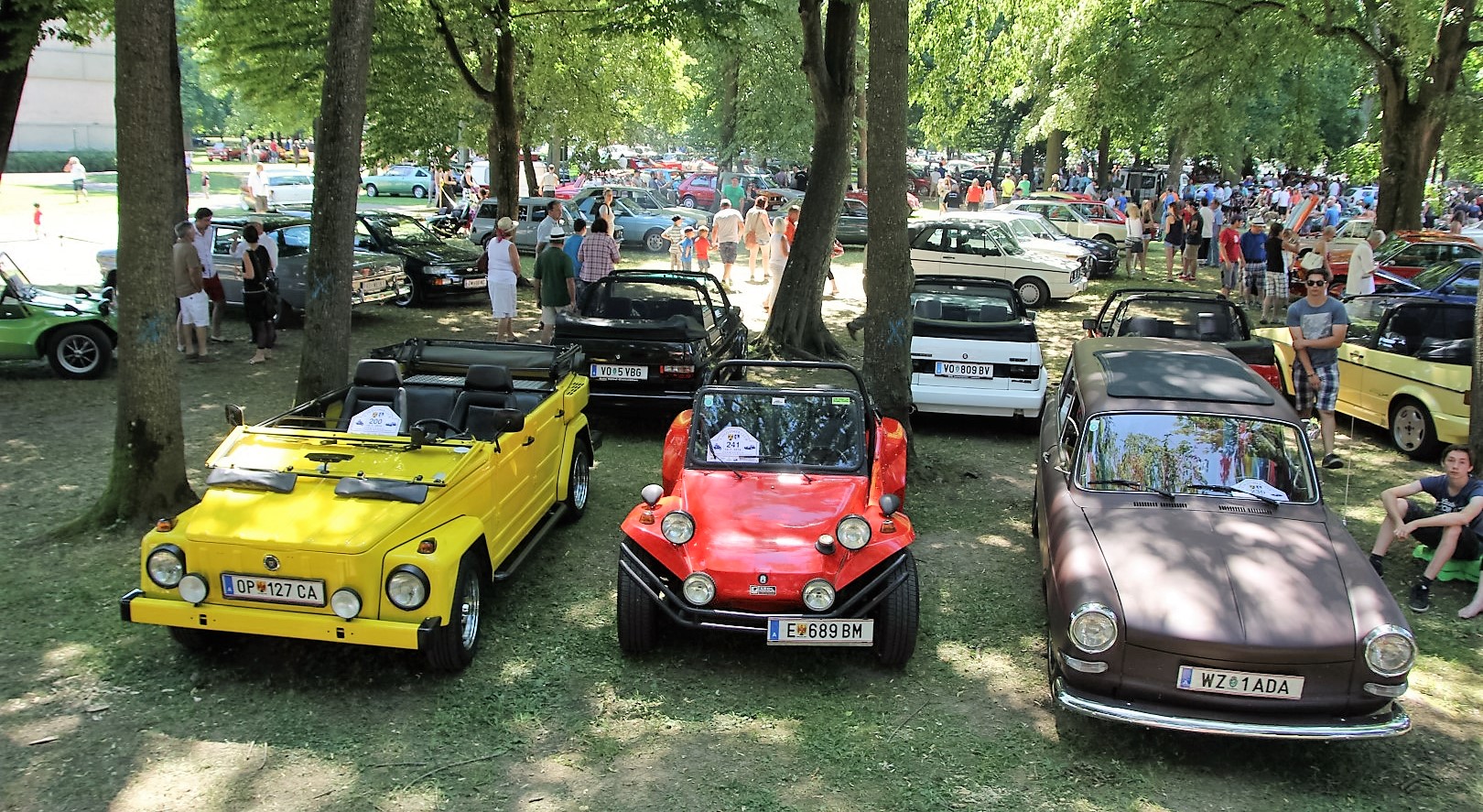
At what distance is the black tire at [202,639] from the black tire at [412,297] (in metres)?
13.3

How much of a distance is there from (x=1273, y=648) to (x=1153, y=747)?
2.72 feet

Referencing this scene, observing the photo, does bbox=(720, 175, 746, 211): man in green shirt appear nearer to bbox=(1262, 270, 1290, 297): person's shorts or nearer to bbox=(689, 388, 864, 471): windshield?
bbox=(1262, 270, 1290, 297): person's shorts

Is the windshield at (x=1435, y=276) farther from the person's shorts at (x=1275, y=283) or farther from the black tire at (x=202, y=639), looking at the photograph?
the black tire at (x=202, y=639)

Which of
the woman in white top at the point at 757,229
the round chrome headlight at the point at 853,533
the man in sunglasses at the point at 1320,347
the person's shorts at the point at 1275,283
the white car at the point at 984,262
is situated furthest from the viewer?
the woman in white top at the point at 757,229

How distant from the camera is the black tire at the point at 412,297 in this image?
61.7 feet

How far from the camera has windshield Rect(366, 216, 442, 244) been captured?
19.5 m

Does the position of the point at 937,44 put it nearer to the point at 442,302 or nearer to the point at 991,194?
the point at 442,302

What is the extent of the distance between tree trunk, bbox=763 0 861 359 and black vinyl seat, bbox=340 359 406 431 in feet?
25.6

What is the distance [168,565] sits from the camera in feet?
18.2

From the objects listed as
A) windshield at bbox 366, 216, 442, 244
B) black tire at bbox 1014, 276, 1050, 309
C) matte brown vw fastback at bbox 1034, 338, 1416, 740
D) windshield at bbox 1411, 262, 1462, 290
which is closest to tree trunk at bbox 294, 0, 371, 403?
matte brown vw fastback at bbox 1034, 338, 1416, 740

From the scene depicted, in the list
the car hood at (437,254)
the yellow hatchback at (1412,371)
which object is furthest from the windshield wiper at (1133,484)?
the car hood at (437,254)

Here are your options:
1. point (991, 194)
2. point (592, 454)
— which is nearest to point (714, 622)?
point (592, 454)

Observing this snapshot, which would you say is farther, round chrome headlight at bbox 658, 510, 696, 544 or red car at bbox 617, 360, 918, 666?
round chrome headlight at bbox 658, 510, 696, 544

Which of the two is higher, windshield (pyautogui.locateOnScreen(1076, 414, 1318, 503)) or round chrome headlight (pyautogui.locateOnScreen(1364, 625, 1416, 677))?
windshield (pyautogui.locateOnScreen(1076, 414, 1318, 503))
